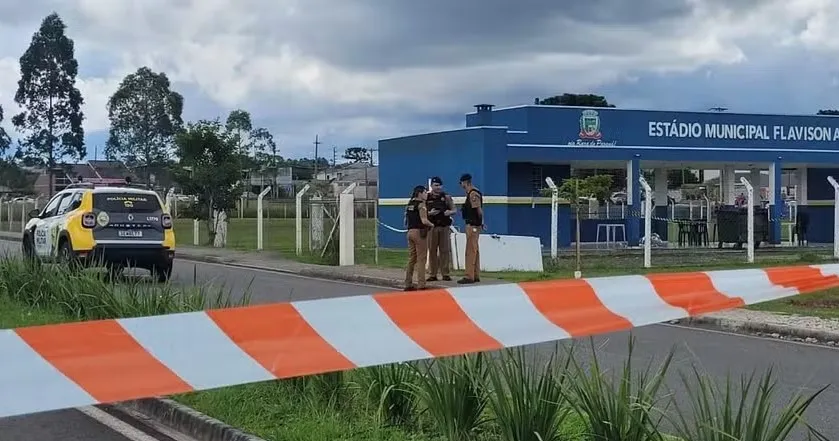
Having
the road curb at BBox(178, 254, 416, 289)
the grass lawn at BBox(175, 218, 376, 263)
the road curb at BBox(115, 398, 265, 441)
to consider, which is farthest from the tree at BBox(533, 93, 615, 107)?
the road curb at BBox(115, 398, 265, 441)

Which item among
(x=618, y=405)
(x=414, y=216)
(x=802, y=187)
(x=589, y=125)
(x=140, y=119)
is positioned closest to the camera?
(x=618, y=405)

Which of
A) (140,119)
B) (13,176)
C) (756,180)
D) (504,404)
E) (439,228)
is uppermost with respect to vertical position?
(140,119)

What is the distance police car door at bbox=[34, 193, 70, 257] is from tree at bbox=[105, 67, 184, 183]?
59323 mm

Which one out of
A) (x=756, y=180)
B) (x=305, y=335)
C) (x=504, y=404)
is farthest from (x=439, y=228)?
(x=756, y=180)

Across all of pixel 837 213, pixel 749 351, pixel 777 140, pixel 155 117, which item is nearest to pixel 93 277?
pixel 749 351

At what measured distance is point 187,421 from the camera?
260 inches

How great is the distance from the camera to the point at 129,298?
9180mm

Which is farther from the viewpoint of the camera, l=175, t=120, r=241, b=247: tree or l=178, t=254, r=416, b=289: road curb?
l=175, t=120, r=241, b=247: tree

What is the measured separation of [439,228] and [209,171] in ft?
51.7

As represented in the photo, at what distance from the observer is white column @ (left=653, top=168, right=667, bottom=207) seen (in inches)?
1278

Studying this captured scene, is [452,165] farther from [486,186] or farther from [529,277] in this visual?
[529,277]

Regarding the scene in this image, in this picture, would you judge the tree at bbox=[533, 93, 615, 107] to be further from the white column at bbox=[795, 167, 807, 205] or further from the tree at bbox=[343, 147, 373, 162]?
the tree at bbox=[343, 147, 373, 162]

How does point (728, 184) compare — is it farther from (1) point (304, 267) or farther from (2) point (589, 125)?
(1) point (304, 267)

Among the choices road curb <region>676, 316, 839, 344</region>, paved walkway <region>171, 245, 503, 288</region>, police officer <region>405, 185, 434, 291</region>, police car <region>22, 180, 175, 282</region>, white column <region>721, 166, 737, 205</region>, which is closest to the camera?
road curb <region>676, 316, 839, 344</region>
